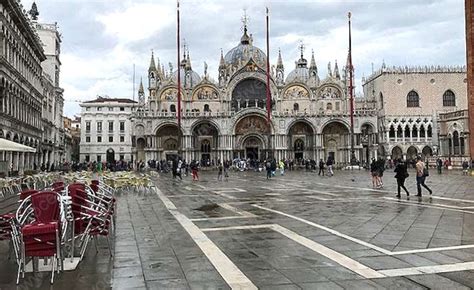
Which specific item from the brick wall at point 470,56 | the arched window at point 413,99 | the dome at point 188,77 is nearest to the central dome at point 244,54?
the dome at point 188,77

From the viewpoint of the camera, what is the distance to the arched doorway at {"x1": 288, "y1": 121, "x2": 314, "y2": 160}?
62.1m

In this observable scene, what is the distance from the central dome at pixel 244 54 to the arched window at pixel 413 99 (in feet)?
69.8

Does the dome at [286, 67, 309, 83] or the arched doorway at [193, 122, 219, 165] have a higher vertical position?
the dome at [286, 67, 309, 83]

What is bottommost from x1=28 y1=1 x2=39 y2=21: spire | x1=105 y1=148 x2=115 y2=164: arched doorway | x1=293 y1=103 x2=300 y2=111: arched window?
x1=105 y1=148 x2=115 y2=164: arched doorway

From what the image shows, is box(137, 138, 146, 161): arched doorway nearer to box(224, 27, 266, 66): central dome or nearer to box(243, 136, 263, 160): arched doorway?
box(243, 136, 263, 160): arched doorway

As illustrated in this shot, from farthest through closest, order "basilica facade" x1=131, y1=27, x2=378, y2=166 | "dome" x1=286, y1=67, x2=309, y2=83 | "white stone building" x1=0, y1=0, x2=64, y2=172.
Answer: "dome" x1=286, y1=67, x2=309, y2=83 → "basilica facade" x1=131, y1=27, x2=378, y2=166 → "white stone building" x1=0, y1=0, x2=64, y2=172

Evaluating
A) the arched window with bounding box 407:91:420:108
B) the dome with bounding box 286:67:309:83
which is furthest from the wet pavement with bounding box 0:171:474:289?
the dome with bounding box 286:67:309:83

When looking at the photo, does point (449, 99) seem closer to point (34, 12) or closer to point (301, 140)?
point (301, 140)

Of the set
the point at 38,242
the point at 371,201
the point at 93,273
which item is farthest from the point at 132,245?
the point at 371,201

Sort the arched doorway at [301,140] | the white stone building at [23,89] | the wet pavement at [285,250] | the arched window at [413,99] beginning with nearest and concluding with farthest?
the wet pavement at [285,250]
the white stone building at [23,89]
the arched doorway at [301,140]
the arched window at [413,99]

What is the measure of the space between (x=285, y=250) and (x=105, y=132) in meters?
82.7

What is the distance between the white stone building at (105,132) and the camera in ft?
279

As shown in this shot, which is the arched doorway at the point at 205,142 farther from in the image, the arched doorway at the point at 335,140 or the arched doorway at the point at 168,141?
the arched doorway at the point at 335,140

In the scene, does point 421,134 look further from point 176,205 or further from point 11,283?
point 11,283
